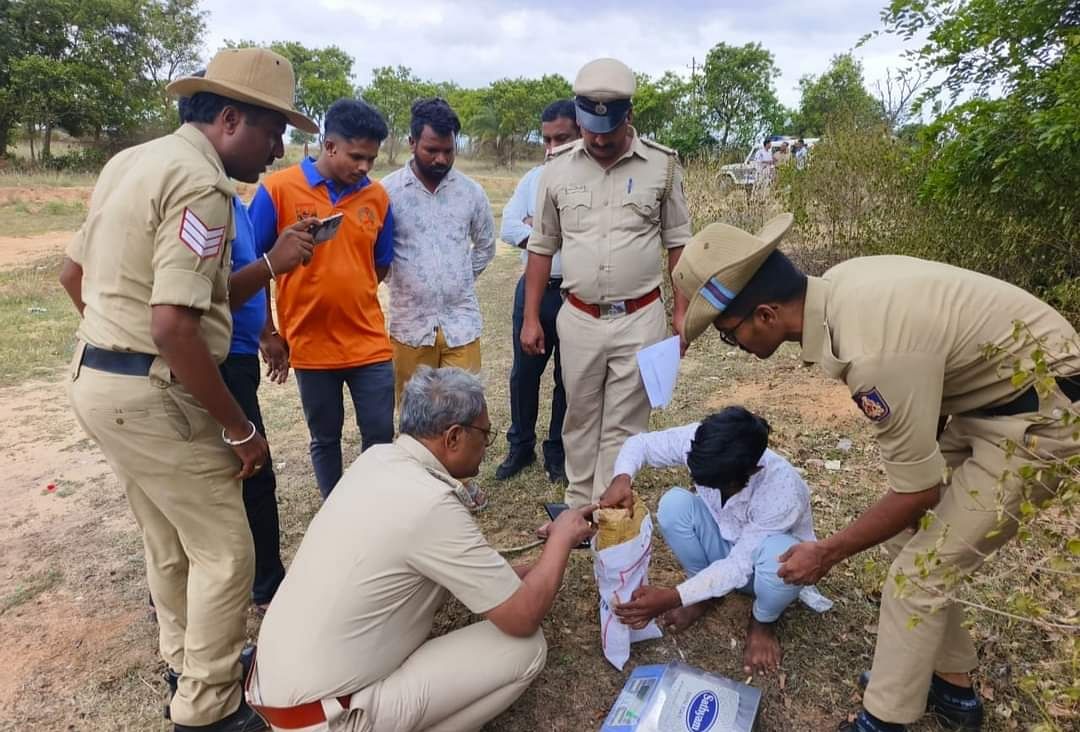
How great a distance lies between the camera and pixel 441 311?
3.30 meters

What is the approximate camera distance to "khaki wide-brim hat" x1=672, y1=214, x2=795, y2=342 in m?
1.72

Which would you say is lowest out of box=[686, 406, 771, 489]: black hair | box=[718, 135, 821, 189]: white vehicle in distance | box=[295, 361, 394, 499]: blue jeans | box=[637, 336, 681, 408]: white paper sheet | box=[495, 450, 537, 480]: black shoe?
box=[495, 450, 537, 480]: black shoe

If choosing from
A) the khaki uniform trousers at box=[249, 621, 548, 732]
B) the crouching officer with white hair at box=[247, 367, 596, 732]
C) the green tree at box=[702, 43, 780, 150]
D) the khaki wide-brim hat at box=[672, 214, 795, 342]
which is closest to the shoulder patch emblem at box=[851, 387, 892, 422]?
the khaki wide-brim hat at box=[672, 214, 795, 342]

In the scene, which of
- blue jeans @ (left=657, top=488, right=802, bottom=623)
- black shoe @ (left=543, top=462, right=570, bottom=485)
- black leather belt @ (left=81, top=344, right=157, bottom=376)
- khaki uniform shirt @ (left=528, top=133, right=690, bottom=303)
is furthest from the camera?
black shoe @ (left=543, top=462, right=570, bottom=485)

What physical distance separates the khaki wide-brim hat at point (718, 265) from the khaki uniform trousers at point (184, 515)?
141cm

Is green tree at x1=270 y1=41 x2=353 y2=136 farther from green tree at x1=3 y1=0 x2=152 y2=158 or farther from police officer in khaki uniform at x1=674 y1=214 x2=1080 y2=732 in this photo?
police officer in khaki uniform at x1=674 y1=214 x2=1080 y2=732

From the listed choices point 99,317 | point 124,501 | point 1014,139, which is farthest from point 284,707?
point 1014,139

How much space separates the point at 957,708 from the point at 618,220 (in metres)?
2.06

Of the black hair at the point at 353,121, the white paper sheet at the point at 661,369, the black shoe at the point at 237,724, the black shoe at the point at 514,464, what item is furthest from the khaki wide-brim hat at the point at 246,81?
the black shoe at the point at 514,464

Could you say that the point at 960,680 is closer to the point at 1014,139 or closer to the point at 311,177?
the point at 311,177

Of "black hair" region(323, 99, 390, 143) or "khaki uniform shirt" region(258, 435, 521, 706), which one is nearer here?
"khaki uniform shirt" region(258, 435, 521, 706)

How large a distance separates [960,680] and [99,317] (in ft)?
8.84

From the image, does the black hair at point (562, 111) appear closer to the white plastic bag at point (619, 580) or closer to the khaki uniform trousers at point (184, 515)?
the white plastic bag at point (619, 580)

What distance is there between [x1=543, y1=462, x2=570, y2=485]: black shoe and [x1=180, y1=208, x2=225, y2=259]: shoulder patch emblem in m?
2.41
